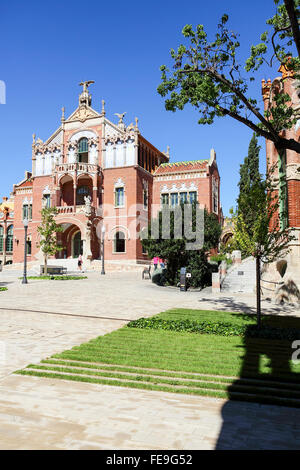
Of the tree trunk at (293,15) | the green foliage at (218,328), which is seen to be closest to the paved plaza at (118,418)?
the green foliage at (218,328)

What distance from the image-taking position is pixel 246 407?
4633 millimetres

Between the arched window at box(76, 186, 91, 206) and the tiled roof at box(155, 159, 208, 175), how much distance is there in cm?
876

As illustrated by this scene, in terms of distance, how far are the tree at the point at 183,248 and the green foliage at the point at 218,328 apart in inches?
456

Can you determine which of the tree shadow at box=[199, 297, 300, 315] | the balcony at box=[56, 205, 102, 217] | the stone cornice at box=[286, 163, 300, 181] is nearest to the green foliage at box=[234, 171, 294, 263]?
the tree shadow at box=[199, 297, 300, 315]

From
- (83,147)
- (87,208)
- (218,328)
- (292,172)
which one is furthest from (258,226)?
(83,147)

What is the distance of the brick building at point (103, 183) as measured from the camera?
39125mm

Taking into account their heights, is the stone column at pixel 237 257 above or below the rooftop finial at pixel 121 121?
below

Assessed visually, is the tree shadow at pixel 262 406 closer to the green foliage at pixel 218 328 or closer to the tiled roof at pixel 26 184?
the green foliage at pixel 218 328

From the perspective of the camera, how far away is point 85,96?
4225cm

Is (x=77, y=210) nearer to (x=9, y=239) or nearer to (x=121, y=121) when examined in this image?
(x=121, y=121)

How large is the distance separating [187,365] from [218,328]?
3117 mm
